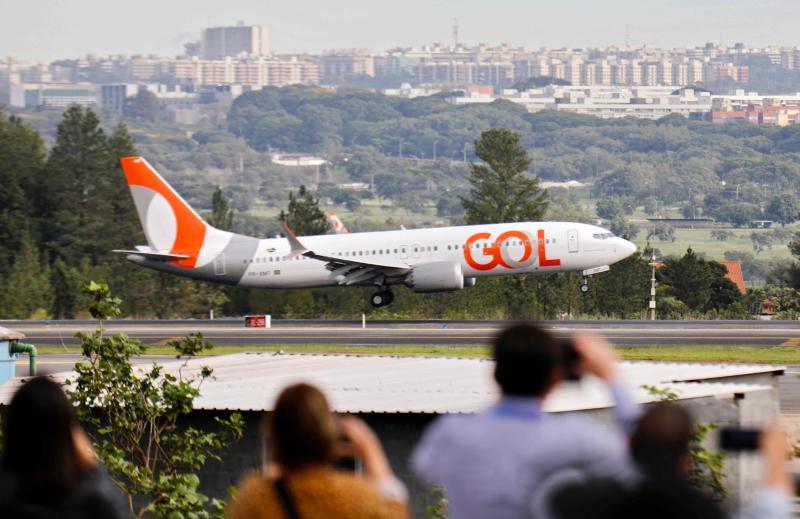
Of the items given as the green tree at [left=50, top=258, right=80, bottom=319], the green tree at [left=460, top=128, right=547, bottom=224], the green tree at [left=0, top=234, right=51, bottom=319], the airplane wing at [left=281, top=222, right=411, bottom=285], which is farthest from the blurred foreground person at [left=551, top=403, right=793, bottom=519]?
the green tree at [left=460, top=128, right=547, bottom=224]

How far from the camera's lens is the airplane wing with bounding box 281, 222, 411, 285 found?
56094 mm

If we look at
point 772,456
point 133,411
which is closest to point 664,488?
point 772,456

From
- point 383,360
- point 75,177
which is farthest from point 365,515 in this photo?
point 75,177

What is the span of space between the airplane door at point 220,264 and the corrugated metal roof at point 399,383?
2664cm

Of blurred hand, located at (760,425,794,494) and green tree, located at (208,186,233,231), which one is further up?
blurred hand, located at (760,425,794,494)

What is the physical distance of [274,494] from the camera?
22.7 ft

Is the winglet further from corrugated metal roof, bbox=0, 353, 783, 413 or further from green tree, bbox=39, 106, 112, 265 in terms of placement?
green tree, bbox=39, 106, 112, 265

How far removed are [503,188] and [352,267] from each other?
5212 centimetres

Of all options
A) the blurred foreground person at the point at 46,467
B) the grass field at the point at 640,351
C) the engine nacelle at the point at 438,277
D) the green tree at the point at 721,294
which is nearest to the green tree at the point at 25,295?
the grass field at the point at 640,351

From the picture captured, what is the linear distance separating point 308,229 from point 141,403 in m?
64.1

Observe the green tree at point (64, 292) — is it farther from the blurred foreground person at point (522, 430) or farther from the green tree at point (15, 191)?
the blurred foreground person at point (522, 430)

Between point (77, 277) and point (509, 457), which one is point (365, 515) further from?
point (77, 277)

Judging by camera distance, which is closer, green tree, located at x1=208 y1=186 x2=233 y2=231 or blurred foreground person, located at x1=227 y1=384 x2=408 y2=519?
blurred foreground person, located at x1=227 y1=384 x2=408 y2=519

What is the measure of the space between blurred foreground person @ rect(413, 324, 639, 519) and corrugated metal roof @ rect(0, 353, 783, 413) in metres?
11.5
